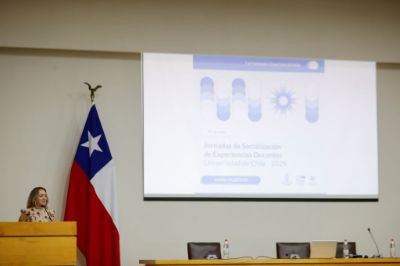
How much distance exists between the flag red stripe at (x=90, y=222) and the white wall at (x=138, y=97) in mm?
198

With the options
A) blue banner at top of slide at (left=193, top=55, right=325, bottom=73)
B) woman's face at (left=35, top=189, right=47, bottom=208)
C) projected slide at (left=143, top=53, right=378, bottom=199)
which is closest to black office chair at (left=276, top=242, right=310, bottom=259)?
projected slide at (left=143, top=53, right=378, bottom=199)

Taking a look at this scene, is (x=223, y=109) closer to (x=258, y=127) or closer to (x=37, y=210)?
(x=258, y=127)

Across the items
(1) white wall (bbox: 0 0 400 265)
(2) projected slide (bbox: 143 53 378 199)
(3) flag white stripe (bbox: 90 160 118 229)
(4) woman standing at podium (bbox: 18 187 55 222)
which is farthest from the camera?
(2) projected slide (bbox: 143 53 378 199)

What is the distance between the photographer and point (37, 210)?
724cm

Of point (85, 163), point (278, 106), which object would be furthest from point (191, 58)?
point (85, 163)

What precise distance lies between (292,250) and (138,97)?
103 inches

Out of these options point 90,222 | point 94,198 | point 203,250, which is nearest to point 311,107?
point 203,250

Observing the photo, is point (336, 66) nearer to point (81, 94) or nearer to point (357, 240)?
point (357, 240)

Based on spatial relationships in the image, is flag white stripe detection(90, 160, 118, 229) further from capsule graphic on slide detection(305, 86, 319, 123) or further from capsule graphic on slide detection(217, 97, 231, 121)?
capsule graphic on slide detection(305, 86, 319, 123)

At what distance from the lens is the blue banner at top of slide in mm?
8992

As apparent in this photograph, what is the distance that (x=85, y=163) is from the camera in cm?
841

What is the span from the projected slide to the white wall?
16 cm

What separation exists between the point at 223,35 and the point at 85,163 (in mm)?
2327

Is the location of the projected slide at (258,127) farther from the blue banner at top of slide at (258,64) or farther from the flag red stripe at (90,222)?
the flag red stripe at (90,222)
